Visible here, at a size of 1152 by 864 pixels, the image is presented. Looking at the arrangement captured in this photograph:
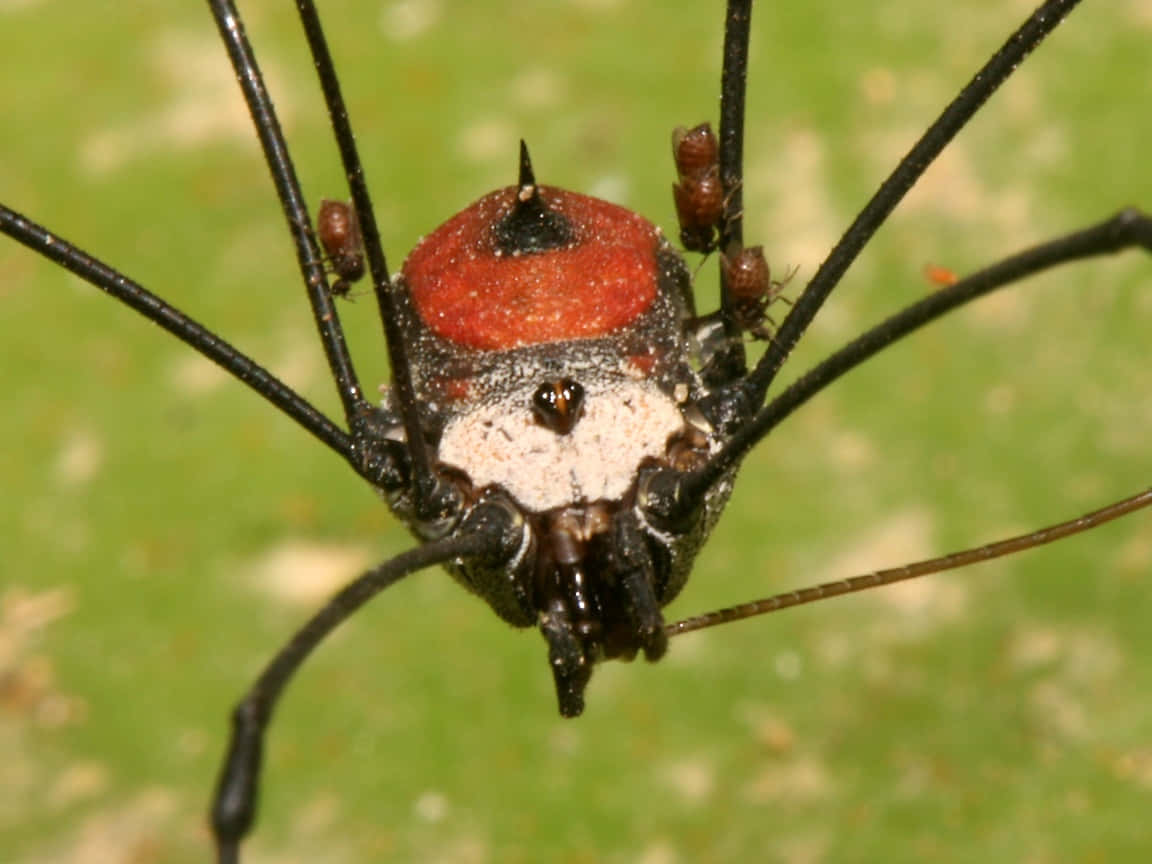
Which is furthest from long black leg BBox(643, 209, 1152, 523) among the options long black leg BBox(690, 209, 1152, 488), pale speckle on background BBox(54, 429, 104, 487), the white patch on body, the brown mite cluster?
pale speckle on background BBox(54, 429, 104, 487)

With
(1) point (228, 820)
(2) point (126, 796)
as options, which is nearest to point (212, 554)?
(2) point (126, 796)

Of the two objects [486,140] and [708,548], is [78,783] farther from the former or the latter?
[486,140]

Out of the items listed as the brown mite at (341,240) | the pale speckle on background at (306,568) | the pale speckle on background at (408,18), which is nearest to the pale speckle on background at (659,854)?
the pale speckle on background at (306,568)

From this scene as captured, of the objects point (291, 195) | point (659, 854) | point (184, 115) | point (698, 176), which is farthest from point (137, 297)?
point (184, 115)

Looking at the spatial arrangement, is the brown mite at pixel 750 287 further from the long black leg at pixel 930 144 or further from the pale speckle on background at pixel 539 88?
the pale speckle on background at pixel 539 88

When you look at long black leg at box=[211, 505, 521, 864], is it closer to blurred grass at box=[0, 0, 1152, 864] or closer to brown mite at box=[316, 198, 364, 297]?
brown mite at box=[316, 198, 364, 297]

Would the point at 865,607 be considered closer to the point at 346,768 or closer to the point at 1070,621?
the point at 1070,621
